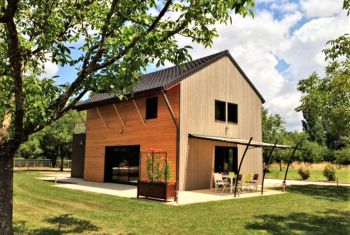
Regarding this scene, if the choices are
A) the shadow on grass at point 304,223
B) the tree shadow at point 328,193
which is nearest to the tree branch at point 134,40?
the shadow on grass at point 304,223

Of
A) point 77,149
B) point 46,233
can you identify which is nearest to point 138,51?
point 46,233

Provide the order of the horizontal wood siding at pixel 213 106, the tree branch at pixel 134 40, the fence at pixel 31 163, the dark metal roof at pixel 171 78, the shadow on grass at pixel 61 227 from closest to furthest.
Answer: the tree branch at pixel 134 40 → the shadow on grass at pixel 61 227 → the dark metal roof at pixel 171 78 → the horizontal wood siding at pixel 213 106 → the fence at pixel 31 163

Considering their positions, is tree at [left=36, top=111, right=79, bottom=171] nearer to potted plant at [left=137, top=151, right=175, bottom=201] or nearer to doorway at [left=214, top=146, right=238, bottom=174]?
doorway at [left=214, top=146, right=238, bottom=174]

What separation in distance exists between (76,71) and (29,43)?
918 mm

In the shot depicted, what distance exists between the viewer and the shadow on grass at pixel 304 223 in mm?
8453

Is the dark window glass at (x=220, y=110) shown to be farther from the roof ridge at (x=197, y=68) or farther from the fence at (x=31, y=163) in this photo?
the fence at (x=31, y=163)

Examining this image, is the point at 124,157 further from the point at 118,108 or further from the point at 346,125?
the point at 346,125

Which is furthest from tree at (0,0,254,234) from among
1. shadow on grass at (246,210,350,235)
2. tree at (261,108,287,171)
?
tree at (261,108,287,171)

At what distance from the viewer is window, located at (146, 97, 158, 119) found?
19.1 metres

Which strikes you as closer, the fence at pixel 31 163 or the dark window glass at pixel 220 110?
the dark window glass at pixel 220 110

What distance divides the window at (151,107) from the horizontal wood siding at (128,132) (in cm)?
24

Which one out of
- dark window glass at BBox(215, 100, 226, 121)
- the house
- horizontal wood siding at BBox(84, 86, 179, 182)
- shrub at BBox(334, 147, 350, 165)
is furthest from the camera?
shrub at BBox(334, 147, 350, 165)

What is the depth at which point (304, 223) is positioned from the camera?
9.37 metres

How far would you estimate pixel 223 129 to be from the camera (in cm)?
1992
